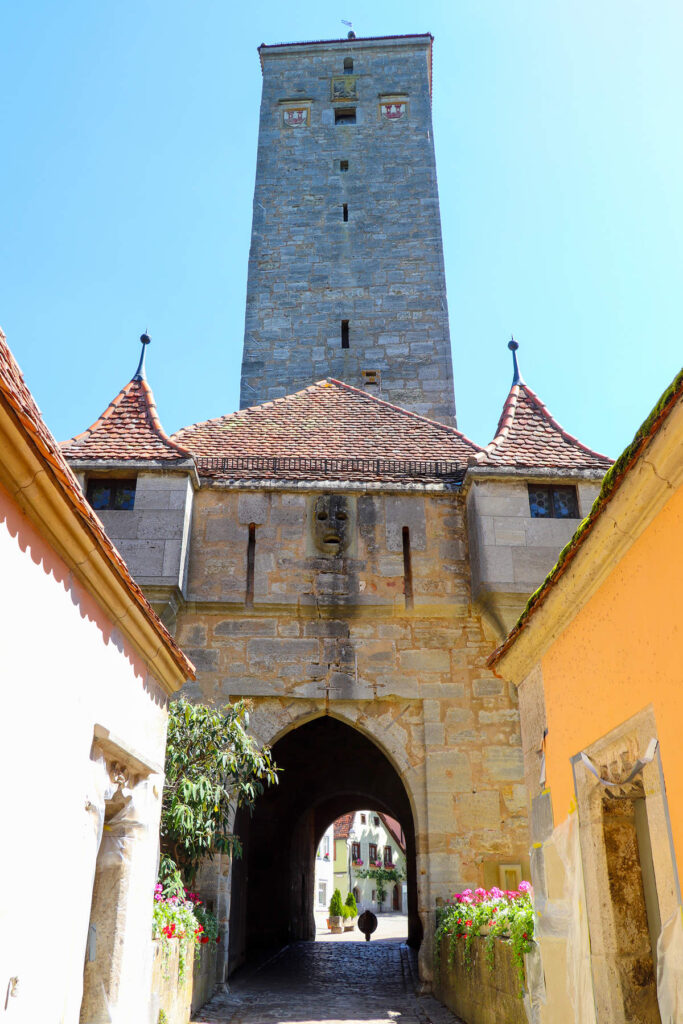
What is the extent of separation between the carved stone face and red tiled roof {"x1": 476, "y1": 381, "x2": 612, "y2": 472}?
4.85 feet

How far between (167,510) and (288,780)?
6589 millimetres

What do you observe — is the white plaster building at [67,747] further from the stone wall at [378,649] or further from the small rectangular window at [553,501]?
the small rectangular window at [553,501]

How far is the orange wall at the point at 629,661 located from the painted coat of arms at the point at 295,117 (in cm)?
1608

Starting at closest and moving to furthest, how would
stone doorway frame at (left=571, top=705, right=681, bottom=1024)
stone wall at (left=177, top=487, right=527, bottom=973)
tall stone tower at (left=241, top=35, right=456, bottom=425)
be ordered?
stone doorway frame at (left=571, top=705, right=681, bottom=1024)
stone wall at (left=177, top=487, right=527, bottom=973)
tall stone tower at (left=241, top=35, right=456, bottom=425)

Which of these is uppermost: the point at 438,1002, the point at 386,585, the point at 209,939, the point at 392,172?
the point at 392,172

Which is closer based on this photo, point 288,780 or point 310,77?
point 288,780

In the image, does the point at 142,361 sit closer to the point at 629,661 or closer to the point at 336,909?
the point at 629,661

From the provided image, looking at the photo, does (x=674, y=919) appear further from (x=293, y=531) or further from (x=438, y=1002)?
(x=293, y=531)

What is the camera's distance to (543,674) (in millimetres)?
4512

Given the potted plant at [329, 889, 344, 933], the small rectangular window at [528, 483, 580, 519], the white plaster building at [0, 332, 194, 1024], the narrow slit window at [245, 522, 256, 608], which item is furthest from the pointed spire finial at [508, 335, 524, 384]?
the potted plant at [329, 889, 344, 933]

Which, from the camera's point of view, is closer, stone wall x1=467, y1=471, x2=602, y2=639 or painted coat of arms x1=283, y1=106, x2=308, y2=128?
stone wall x1=467, y1=471, x2=602, y2=639

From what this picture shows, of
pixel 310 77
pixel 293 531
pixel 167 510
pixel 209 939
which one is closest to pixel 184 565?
pixel 167 510

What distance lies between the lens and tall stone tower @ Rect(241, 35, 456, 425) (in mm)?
14812

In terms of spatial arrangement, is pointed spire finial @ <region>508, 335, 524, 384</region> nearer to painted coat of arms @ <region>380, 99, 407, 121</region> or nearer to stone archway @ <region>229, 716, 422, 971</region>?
stone archway @ <region>229, 716, 422, 971</region>
